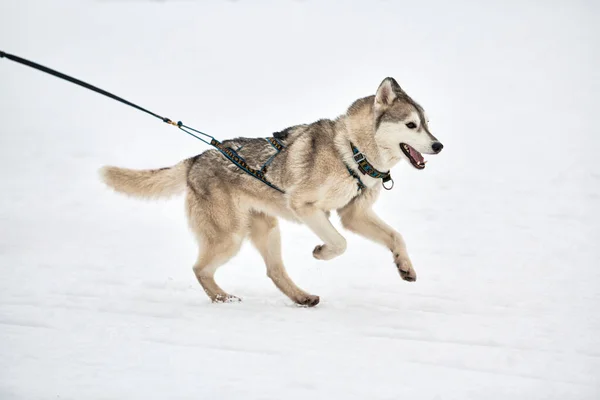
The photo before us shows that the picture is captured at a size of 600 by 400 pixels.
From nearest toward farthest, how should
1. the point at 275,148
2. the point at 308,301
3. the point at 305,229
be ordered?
the point at 308,301, the point at 275,148, the point at 305,229

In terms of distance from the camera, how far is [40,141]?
13203 mm

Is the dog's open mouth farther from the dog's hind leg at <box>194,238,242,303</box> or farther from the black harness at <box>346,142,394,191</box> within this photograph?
the dog's hind leg at <box>194,238,242,303</box>

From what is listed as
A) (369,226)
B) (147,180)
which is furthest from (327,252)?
(147,180)

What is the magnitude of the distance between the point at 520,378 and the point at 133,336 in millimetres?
2700

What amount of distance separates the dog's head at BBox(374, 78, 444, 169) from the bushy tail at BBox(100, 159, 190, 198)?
2024 millimetres

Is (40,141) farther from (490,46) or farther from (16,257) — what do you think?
(490,46)

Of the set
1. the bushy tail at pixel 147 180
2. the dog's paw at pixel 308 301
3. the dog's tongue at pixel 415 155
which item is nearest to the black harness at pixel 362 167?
the dog's tongue at pixel 415 155

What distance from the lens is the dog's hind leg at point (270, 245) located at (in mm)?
5898

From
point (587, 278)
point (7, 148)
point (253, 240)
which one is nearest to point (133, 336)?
point (253, 240)

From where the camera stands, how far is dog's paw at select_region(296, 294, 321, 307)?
18.2ft

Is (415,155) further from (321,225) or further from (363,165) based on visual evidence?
(321,225)

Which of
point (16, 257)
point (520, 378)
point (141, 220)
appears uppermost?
point (141, 220)

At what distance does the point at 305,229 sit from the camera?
9094 millimetres

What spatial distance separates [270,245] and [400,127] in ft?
5.96
